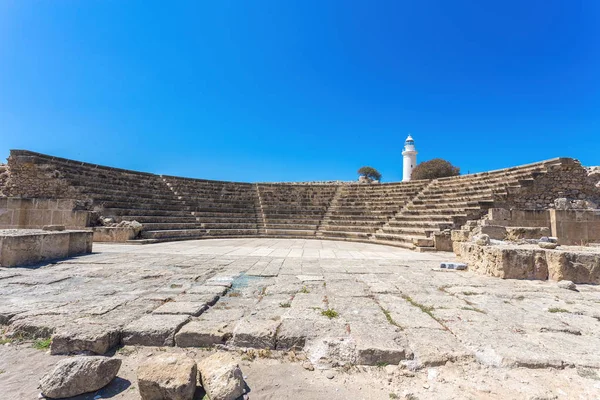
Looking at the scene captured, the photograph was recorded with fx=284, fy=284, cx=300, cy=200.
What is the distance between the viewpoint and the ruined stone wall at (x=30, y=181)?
10.1 metres

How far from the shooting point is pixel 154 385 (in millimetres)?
1493

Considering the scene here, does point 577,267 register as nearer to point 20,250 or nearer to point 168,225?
point 20,250

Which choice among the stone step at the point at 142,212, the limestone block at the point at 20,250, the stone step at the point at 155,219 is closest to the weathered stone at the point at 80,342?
the limestone block at the point at 20,250

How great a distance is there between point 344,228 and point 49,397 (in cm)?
1172

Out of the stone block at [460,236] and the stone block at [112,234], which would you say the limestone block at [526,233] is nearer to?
the stone block at [460,236]

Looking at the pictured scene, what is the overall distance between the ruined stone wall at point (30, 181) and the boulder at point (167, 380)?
36.4 feet

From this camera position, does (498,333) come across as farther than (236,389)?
Yes

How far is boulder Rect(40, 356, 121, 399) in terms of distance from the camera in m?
1.54

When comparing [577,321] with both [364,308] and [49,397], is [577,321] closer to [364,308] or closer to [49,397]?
[364,308]

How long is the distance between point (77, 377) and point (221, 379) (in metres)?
0.80

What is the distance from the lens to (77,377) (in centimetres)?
157

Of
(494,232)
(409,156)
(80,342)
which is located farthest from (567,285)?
(409,156)

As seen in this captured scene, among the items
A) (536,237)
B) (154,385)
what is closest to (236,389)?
(154,385)

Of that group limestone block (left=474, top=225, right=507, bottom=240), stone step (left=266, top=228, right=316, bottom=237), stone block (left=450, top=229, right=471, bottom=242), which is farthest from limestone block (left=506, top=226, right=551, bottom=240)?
stone step (left=266, top=228, right=316, bottom=237)
